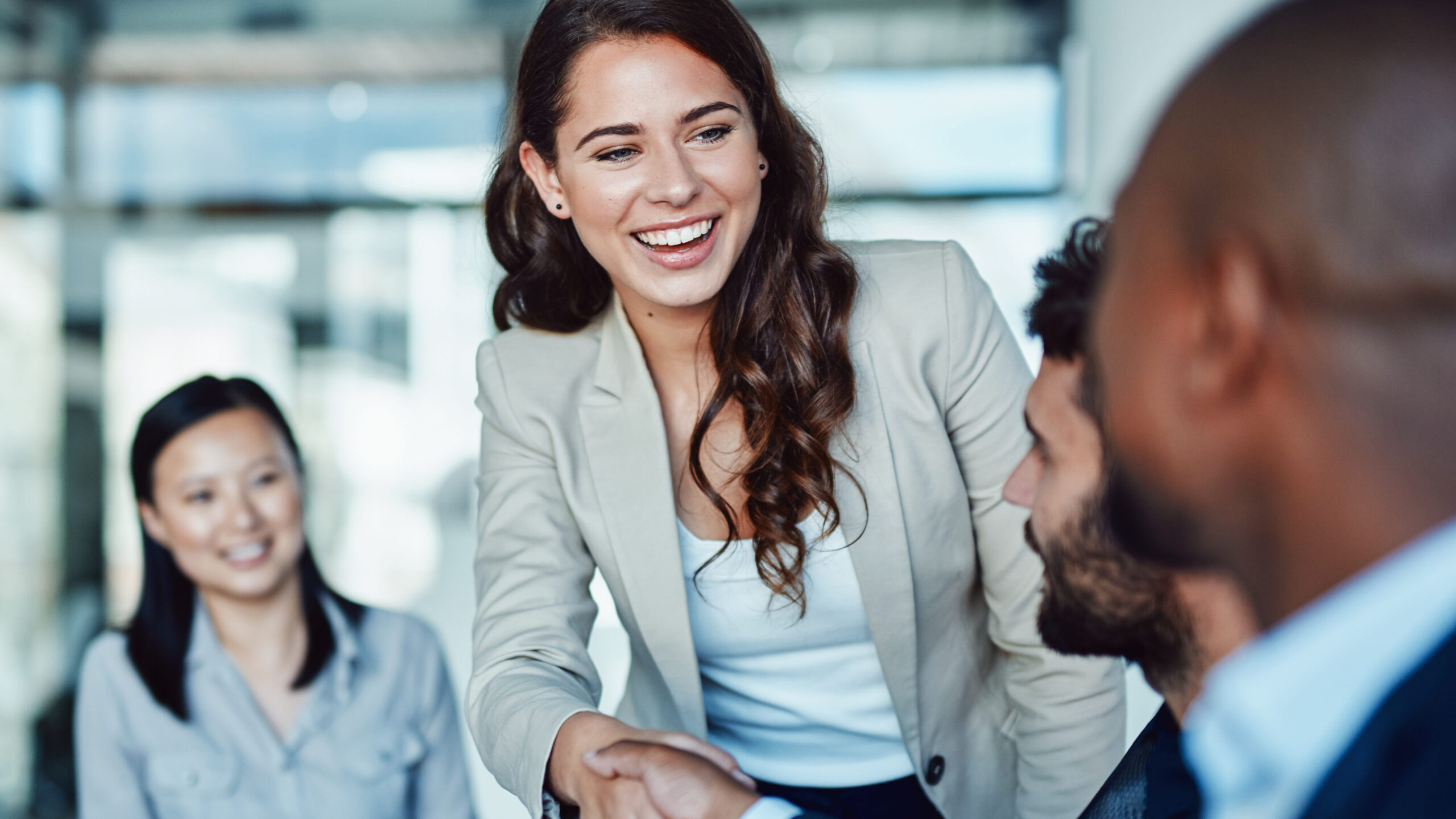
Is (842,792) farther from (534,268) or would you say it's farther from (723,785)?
(534,268)

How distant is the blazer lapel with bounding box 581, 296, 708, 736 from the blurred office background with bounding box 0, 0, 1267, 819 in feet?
10.2

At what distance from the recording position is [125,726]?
2.27m

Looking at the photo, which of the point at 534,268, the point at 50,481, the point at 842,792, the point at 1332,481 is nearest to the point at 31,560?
the point at 50,481

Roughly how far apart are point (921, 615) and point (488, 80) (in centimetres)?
384

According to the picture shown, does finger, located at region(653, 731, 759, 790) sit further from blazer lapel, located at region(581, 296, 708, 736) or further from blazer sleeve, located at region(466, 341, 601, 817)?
blazer lapel, located at region(581, 296, 708, 736)

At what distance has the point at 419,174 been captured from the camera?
4.80 metres

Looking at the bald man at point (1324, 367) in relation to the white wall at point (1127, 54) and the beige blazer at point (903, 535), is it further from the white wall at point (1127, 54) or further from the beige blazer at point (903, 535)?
the white wall at point (1127, 54)

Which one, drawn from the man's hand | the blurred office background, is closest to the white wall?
the blurred office background

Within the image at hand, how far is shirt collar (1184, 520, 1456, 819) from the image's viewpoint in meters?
0.59

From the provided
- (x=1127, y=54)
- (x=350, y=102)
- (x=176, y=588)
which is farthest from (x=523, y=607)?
(x=350, y=102)

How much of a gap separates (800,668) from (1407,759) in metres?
1.11

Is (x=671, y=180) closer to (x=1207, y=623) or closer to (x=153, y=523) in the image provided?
(x=1207, y=623)

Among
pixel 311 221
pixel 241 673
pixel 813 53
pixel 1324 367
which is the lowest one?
pixel 241 673

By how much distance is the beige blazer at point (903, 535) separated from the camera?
1.54 meters
